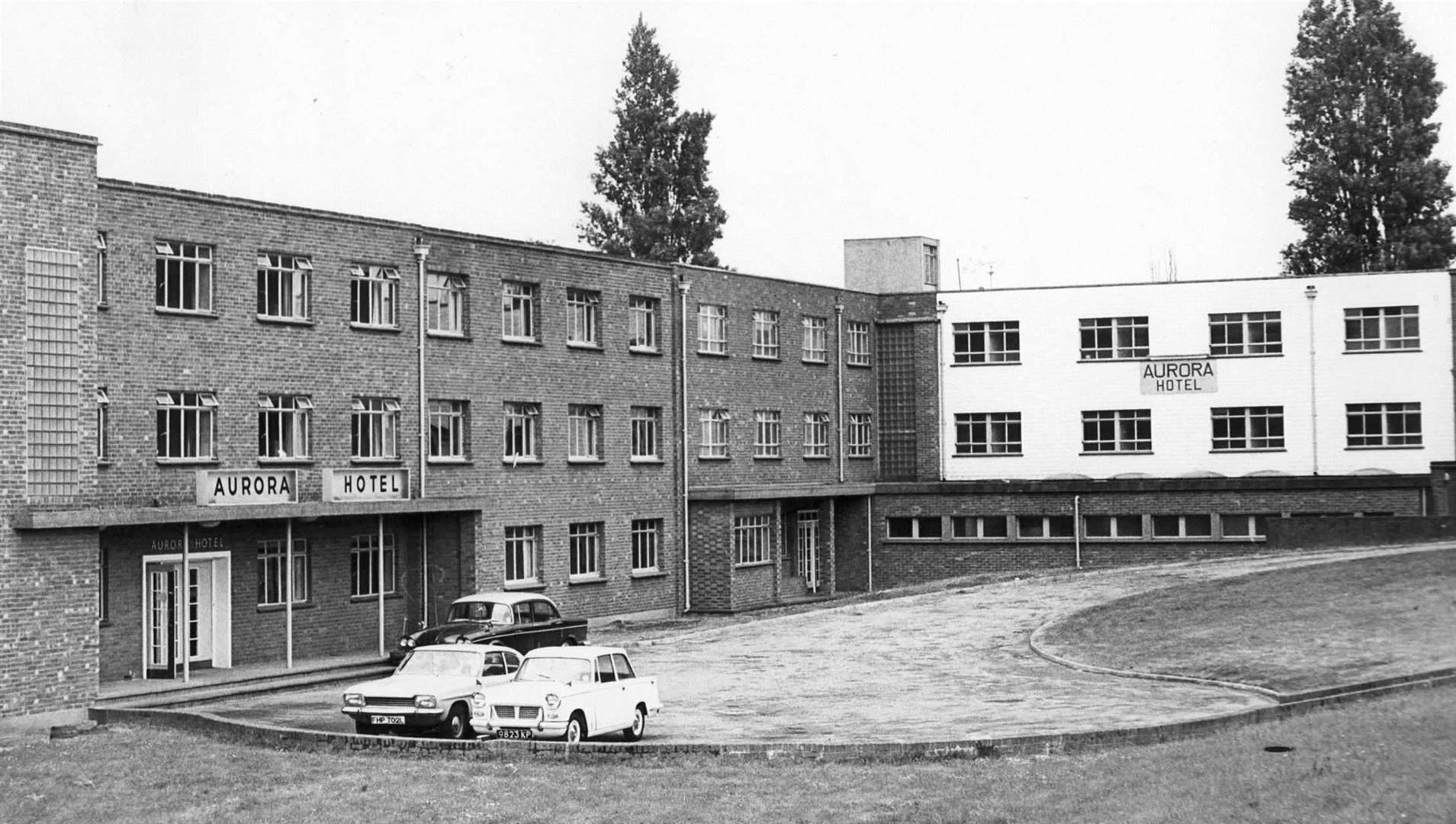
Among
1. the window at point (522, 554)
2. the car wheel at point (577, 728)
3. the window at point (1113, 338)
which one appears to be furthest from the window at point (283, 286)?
the window at point (1113, 338)

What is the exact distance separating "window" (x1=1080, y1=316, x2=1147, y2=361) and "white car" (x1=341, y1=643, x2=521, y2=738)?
123 feet

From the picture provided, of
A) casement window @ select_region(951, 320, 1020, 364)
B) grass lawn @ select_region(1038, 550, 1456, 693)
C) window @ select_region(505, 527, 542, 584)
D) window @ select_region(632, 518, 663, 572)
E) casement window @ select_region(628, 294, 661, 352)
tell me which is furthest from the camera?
casement window @ select_region(951, 320, 1020, 364)

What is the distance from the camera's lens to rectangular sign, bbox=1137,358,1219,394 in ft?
194

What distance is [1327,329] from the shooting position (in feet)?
189

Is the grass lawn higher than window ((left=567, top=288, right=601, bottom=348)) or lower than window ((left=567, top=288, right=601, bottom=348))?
lower

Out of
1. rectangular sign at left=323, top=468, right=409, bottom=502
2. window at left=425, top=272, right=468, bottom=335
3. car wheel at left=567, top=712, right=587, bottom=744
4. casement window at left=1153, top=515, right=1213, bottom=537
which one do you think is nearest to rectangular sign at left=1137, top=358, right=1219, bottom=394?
casement window at left=1153, top=515, right=1213, bottom=537

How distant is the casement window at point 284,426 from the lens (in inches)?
1533

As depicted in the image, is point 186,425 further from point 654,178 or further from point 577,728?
point 654,178

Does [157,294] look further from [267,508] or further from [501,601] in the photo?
[501,601]

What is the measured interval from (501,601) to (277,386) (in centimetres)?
792

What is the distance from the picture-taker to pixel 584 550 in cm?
4781

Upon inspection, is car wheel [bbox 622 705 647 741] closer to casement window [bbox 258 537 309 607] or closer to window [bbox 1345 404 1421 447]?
casement window [bbox 258 537 309 607]

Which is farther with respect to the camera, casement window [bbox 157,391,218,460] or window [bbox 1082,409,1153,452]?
window [bbox 1082,409,1153,452]

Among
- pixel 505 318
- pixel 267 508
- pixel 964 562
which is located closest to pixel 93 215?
pixel 267 508
